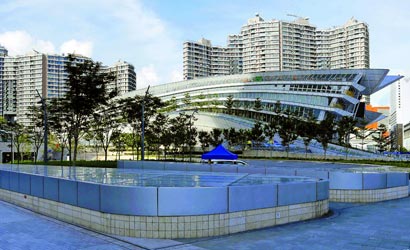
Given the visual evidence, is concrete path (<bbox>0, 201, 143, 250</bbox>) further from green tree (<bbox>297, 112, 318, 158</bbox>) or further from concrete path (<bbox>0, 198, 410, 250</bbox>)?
green tree (<bbox>297, 112, 318, 158</bbox>)

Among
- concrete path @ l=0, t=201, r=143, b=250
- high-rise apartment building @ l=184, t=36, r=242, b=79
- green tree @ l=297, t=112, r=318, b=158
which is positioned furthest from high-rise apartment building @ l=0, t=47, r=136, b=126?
concrete path @ l=0, t=201, r=143, b=250

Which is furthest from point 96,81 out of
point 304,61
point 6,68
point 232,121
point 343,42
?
point 343,42

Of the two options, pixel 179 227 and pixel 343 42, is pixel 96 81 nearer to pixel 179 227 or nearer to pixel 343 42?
pixel 179 227

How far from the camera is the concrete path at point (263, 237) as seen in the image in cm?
935

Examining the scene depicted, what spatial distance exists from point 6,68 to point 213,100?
88.1 metres

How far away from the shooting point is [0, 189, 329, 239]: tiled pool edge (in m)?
10.1

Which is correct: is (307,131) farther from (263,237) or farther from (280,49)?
(280,49)

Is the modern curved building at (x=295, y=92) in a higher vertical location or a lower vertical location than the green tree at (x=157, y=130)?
higher

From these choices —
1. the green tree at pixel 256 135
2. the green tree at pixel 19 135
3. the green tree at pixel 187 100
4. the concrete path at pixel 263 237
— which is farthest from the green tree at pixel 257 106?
the concrete path at pixel 263 237

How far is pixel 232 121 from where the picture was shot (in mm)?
86562

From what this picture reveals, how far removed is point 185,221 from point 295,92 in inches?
3069

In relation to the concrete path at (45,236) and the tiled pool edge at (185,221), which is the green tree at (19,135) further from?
the tiled pool edge at (185,221)

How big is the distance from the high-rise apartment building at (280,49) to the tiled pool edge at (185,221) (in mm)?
155694

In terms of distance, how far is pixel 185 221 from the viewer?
401 inches
